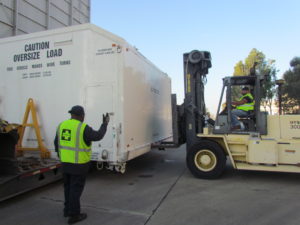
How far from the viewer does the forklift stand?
5.61 m

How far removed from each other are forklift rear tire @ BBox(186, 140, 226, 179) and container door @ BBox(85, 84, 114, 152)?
215cm

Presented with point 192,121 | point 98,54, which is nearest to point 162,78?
point 192,121

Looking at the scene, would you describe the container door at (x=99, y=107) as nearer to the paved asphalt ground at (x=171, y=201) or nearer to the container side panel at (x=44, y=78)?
the container side panel at (x=44, y=78)

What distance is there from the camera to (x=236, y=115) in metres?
6.06

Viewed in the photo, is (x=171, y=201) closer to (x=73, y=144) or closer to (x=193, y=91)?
(x=73, y=144)

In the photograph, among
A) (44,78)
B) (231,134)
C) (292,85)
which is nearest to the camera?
(44,78)

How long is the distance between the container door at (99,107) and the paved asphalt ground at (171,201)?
3.37ft

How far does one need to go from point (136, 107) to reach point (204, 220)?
304cm

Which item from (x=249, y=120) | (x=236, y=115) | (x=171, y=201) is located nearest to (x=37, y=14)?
(x=236, y=115)

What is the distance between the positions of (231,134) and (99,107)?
124 inches

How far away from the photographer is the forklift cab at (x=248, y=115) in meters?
5.82

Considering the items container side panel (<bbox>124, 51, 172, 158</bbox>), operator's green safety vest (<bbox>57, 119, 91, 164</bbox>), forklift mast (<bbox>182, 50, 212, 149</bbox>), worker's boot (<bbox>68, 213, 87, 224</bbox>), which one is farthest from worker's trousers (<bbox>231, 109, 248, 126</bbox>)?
worker's boot (<bbox>68, 213, 87, 224</bbox>)

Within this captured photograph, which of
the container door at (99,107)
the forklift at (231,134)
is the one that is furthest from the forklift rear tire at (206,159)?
the container door at (99,107)

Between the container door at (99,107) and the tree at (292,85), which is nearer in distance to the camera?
the container door at (99,107)
